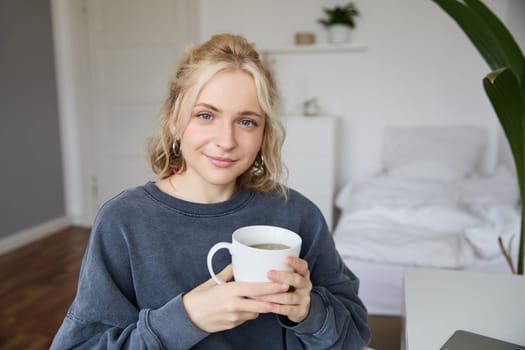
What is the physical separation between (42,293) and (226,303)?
230cm

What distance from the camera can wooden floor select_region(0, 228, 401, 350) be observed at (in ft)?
5.51

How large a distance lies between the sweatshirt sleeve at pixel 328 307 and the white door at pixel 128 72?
276cm

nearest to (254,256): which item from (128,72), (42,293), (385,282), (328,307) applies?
(328,307)

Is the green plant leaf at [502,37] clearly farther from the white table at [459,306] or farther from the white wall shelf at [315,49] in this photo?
the white wall shelf at [315,49]

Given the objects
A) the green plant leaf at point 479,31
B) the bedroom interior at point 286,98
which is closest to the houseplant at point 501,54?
the green plant leaf at point 479,31

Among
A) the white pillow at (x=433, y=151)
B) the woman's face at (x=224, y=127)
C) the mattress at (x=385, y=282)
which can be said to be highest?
the woman's face at (x=224, y=127)

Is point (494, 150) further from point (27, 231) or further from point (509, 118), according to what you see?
point (27, 231)

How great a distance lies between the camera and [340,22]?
3355 mm

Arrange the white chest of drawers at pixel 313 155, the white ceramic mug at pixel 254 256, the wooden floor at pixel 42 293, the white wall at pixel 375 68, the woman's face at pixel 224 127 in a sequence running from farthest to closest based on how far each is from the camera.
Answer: the white wall at pixel 375 68 → the white chest of drawers at pixel 313 155 → the wooden floor at pixel 42 293 → the woman's face at pixel 224 127 → the white ceramic mug at pixel 254 256

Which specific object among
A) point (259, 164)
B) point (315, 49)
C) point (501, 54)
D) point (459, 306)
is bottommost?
point (459, 306)

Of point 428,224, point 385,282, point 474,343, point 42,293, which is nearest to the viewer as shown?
point 474,343

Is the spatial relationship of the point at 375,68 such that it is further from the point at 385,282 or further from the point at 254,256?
the point at 254,256

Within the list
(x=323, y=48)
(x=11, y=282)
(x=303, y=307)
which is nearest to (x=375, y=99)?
(x=323, y=48)

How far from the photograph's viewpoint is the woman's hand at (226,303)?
1.93 ft
